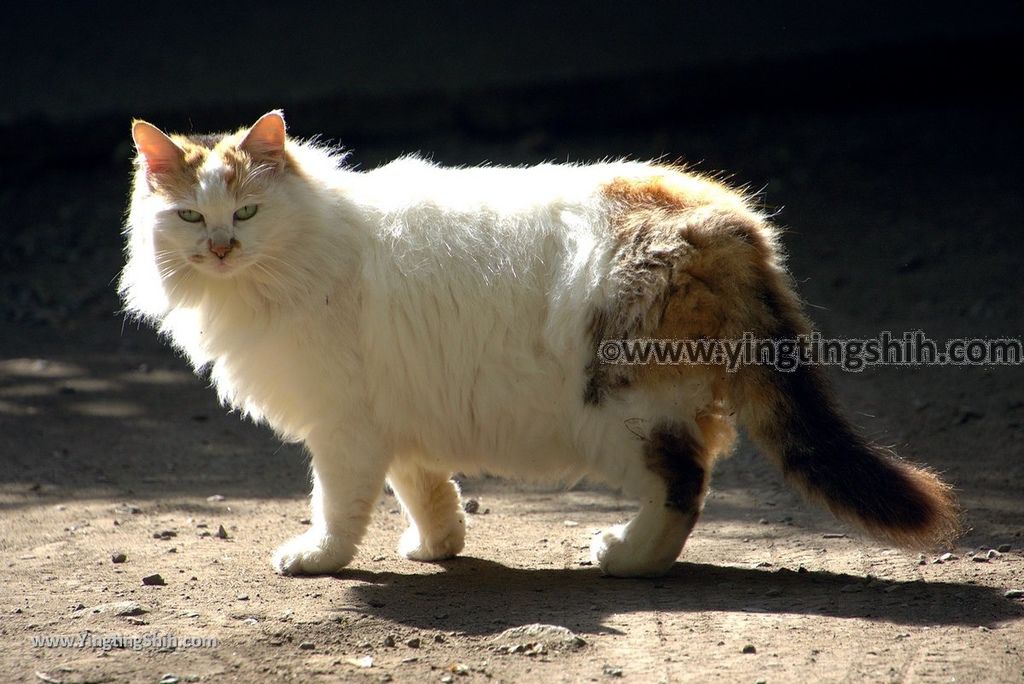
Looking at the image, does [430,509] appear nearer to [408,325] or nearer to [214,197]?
[408,325]

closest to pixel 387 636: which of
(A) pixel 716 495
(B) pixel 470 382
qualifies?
(B) pixel 470 382

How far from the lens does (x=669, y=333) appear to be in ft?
13.0

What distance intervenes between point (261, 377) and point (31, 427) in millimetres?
2414

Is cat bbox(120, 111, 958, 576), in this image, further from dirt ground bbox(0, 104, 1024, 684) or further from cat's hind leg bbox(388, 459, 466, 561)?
dirt ground bbox(0, 104, 1024, 684)

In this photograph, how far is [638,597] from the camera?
4.01 metres

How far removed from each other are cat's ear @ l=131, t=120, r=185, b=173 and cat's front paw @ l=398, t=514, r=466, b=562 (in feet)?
5.51

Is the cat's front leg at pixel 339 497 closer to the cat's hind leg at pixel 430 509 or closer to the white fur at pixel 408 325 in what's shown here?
the white fur at pixel 408 325

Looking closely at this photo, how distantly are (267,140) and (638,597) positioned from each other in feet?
6.94

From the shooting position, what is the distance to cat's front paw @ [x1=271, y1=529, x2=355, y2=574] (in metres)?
4.28

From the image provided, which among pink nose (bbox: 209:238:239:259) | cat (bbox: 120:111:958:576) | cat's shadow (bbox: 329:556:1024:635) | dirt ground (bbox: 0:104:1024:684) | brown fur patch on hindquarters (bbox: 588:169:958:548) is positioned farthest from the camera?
pink nose (bbox: 209:238:239:259)

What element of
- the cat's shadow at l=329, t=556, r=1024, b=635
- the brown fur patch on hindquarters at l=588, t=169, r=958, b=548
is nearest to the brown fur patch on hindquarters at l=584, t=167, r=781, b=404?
the brown fur patch on hindquarters at l=588, t=169, r=958, b=548

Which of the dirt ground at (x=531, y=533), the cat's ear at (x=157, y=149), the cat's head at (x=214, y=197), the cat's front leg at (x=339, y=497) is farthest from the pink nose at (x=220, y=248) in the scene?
the dirt ground at (x=531, y=533)

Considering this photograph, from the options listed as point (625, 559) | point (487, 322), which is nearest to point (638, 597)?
point (625, 559)

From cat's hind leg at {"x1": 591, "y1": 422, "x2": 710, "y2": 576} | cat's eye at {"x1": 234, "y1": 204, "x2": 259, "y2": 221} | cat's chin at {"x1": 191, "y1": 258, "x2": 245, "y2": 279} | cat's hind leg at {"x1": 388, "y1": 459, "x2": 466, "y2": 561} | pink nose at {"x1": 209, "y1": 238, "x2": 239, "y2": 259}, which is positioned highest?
cat's eye at {"x1": 234, "y1": 204, "x2": 259, "y2": 221}
